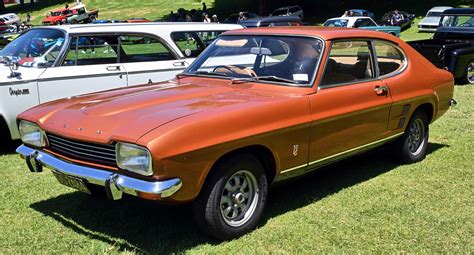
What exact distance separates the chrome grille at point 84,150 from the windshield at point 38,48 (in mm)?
3151

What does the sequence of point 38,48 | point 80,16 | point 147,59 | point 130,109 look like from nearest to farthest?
point 130,109 < point 38,48 < point 147,59 < point 80,16

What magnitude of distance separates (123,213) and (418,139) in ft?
11.4

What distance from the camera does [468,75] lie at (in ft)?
38.2

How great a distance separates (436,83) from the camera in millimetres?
5652

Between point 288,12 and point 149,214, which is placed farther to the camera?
point 288,12

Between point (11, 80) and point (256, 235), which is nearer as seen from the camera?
point (256, 235)

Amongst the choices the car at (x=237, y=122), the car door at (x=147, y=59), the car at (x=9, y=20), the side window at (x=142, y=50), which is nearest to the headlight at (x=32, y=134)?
the car at (x=237, y=122)

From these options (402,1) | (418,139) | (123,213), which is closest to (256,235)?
(123,213)

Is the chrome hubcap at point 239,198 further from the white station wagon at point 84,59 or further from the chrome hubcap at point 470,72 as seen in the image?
the chrome hubcap at point 470,72

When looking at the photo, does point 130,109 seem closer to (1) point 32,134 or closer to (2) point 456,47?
(1) point 32,134

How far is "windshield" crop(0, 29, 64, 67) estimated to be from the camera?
6676mm

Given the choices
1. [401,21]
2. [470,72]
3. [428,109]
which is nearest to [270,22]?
[470,72]

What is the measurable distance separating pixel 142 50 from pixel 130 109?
4.05 m

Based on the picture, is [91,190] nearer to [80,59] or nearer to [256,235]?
[256,235]
